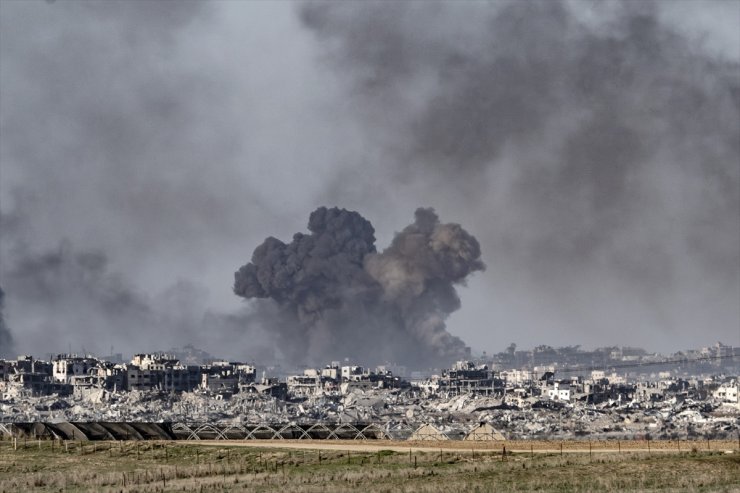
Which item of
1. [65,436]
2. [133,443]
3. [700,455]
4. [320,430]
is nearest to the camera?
[700,455]

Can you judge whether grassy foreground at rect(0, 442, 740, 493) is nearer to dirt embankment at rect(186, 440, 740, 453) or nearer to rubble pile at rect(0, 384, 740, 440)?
dirt embankment at rect(186, 440, 740, 453)

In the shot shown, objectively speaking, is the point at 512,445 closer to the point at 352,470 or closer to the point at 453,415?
the point at 352,470

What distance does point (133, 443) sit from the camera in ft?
267

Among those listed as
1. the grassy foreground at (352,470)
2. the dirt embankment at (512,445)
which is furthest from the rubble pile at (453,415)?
the grassy foreground at (352,470)

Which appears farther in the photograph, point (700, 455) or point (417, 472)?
point (700, 455)

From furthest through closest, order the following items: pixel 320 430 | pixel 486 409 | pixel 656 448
Answer: pixel 486 409
pixel 320 430
pixel 656 448

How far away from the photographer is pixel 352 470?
65188 mm

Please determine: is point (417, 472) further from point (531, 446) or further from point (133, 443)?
point (133, 443)

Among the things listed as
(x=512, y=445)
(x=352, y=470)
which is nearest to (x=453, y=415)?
(x=512, y=445)

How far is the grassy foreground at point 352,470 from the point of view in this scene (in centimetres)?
5794

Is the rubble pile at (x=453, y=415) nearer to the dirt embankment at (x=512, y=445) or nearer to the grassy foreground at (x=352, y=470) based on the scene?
the dirt embankment at (x=512, y=445)

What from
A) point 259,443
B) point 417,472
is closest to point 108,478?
point 417,472

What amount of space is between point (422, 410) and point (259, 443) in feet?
313

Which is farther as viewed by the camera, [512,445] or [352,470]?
[512,445]
